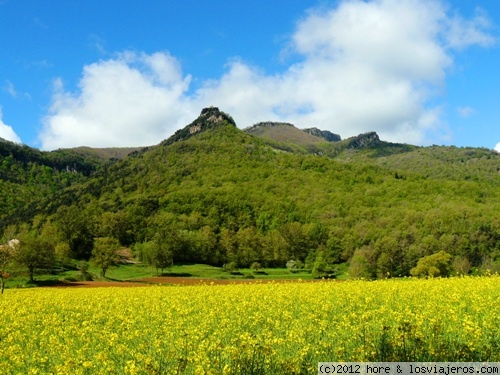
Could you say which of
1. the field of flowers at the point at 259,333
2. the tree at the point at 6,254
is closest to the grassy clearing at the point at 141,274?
the tree at the point at 6,254

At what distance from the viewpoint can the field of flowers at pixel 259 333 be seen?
27.9ft

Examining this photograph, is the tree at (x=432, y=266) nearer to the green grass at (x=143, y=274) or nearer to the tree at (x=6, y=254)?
the green grass at (x=143, y=274)

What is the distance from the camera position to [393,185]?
169250 mm

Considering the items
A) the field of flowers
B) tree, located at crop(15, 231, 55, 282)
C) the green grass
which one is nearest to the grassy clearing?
the green grass

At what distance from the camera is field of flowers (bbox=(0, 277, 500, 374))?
335 inches

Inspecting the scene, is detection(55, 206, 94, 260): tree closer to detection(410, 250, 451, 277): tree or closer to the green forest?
the green forest

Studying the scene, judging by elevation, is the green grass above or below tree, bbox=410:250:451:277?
below

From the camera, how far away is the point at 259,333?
1198 cm

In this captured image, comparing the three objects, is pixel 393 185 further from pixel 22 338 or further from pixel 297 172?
pixel 22 338

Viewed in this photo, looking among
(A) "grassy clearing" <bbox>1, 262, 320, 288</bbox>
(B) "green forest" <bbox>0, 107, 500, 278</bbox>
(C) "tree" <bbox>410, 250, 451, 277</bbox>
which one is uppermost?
(B) "green forest" <bbox>0, 107, 500, 278</bbox>

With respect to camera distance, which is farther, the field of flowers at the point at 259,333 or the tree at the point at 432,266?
the tree at the point at 432,266

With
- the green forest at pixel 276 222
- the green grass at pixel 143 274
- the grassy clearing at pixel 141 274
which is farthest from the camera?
the green forest at pixel 276 222

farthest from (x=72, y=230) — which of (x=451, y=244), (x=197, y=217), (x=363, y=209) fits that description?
(x=451, y=244)

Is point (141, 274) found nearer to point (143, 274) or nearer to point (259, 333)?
point (143, 274)
